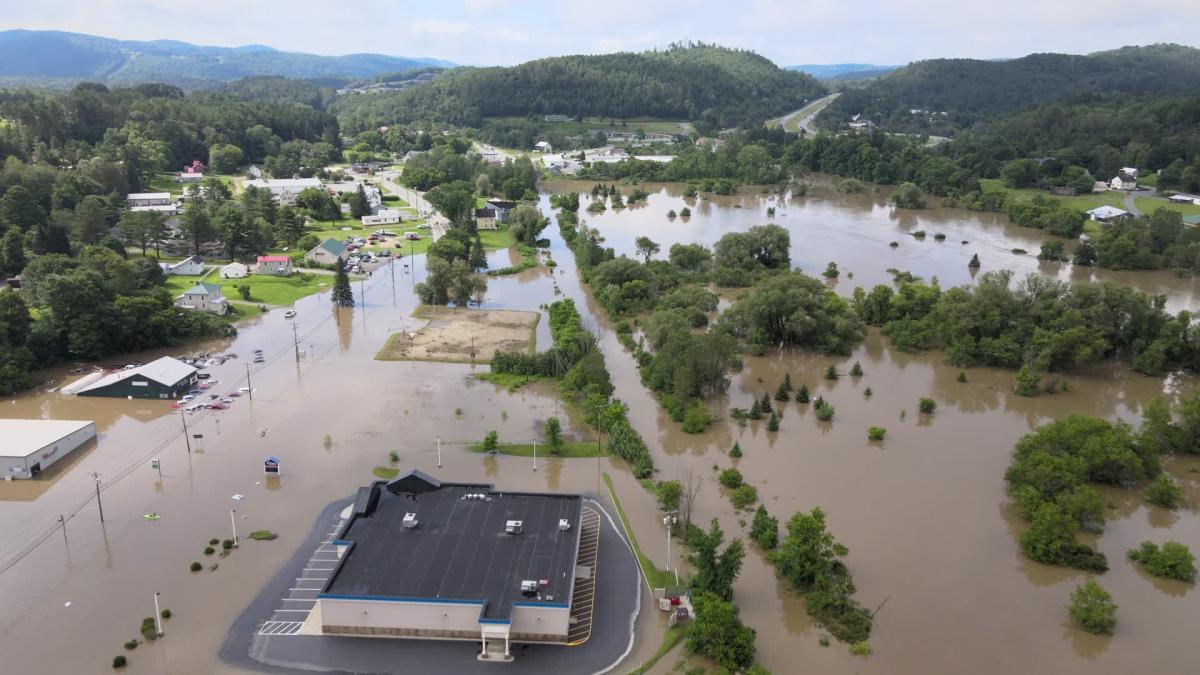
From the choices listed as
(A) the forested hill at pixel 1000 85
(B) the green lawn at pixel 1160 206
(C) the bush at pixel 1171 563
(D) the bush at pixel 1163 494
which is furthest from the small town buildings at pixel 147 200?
(A) the forested hill at pixel 1000 85

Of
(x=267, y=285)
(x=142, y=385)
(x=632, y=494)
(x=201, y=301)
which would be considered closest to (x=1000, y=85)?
(x=267, y=285)

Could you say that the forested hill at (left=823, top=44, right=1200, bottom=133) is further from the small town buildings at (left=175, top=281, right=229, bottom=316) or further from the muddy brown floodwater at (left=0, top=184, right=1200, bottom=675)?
the small town buildings at (left=175, top=281, right=229, bottom=316)

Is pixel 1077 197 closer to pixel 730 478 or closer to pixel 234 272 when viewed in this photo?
pixel 730 478

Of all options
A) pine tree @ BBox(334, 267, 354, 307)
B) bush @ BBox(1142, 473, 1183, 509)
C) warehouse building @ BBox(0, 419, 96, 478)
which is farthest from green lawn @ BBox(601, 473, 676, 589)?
pine tree @ BBox(334, 267, 354, 307)

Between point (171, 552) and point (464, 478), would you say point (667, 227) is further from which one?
point (171, 552)

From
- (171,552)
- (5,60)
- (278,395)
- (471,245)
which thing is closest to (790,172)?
(471,245)
